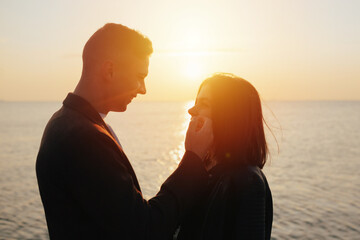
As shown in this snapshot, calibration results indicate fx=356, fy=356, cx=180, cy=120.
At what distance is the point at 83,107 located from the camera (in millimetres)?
2826

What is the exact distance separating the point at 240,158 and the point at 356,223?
1430 cm

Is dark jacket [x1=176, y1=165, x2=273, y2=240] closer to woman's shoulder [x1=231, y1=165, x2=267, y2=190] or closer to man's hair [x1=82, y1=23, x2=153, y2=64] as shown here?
woman's shoulder [x1=231, y1=165, x2=267, y2=190]

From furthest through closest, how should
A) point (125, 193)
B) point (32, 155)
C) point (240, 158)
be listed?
point (32, 155), point (240, 158), point (125, 193)

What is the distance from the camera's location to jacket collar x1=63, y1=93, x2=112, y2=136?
280 centimetres

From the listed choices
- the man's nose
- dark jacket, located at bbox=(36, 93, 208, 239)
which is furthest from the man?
the man's nose

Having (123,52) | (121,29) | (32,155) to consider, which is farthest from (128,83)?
(32,155)

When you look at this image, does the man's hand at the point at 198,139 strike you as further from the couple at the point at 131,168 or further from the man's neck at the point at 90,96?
the man's neck at the point at 90,96

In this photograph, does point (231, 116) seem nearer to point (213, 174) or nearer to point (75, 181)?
point (213, 174)

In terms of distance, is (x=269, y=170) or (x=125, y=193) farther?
(x=269, y=170)

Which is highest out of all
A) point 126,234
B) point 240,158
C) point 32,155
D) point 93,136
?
point 93,136

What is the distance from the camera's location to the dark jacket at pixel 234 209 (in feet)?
9.74

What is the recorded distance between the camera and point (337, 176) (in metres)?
26.4

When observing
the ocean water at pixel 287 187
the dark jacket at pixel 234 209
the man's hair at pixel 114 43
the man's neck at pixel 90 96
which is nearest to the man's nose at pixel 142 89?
the man's hair at pixel 114 43

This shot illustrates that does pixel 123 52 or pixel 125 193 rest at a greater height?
pixel 123 52
